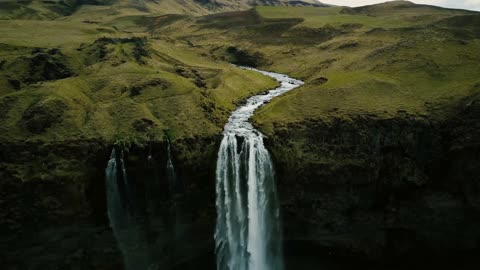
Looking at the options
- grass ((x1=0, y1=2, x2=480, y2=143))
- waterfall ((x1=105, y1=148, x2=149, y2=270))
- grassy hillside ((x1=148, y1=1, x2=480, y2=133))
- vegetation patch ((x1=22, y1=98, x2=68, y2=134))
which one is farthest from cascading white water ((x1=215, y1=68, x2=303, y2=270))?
vegetation patch ((x1=22, y1=98, x2=68, y2=134))

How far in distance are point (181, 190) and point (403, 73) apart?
34.3 metres

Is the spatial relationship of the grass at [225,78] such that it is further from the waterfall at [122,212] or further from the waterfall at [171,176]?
the waterfall at [122,212]

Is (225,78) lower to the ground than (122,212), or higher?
higher

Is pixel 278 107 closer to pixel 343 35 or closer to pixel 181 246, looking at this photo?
pixel 181 246

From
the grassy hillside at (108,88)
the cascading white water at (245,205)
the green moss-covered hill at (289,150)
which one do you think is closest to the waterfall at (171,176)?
the green moss-covered hill at (289,150)

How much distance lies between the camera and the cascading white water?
135ft

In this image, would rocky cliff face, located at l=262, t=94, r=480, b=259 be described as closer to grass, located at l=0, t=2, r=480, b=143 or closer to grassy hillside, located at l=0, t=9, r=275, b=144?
grass, located at l=0, t=2, r=480, b=143

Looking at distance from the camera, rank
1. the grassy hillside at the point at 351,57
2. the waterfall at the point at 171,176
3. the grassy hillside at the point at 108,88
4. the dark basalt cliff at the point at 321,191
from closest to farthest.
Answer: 1. the dark basalt cliff at the point at 321,191
2. the waterfall at the point at 171,176
3. the grassy hillside at the point at 108,88
4. the grassy hillside at the point at 351,57

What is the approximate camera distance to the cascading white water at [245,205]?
4106 cm

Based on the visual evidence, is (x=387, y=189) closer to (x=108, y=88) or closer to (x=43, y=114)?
(x=108, y=88)

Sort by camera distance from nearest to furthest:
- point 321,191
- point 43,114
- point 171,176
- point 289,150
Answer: point 171,176, point 321,191, point 43,114, point 289,150

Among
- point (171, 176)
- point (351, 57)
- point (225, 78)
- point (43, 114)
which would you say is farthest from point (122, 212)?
point (351, 57)

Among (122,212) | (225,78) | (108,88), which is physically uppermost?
(108,88)

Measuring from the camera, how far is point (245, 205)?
136ft
